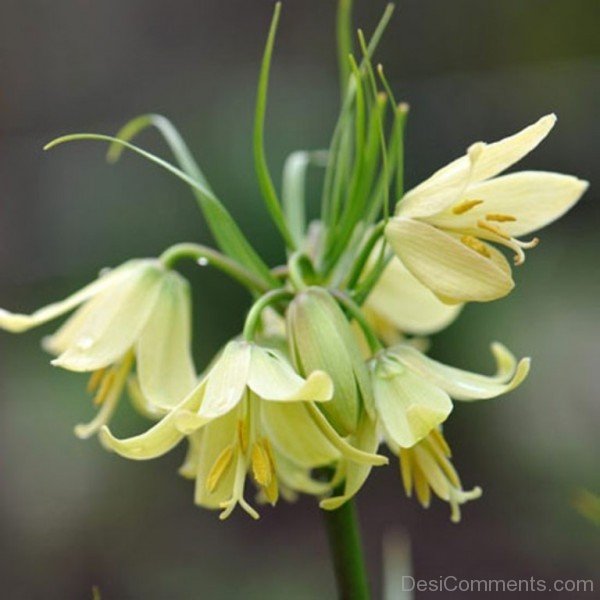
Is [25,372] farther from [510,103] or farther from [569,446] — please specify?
[510,103]

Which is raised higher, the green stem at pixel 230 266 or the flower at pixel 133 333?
the green stem at pixel 230 266

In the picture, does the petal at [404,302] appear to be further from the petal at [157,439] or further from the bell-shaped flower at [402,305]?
the petal at [157,439]

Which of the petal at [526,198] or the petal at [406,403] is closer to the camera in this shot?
the petal at [406,403]

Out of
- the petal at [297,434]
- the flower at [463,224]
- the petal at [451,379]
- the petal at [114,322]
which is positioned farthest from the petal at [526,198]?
the petal at [114,322]

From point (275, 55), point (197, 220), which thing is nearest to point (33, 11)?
point (275, 55)

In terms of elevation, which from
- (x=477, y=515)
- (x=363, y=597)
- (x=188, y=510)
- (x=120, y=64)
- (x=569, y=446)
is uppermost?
(x=363, y=597)

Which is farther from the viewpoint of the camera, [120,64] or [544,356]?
[120,64]

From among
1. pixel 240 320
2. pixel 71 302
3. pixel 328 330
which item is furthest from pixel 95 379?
pixel 240 320
